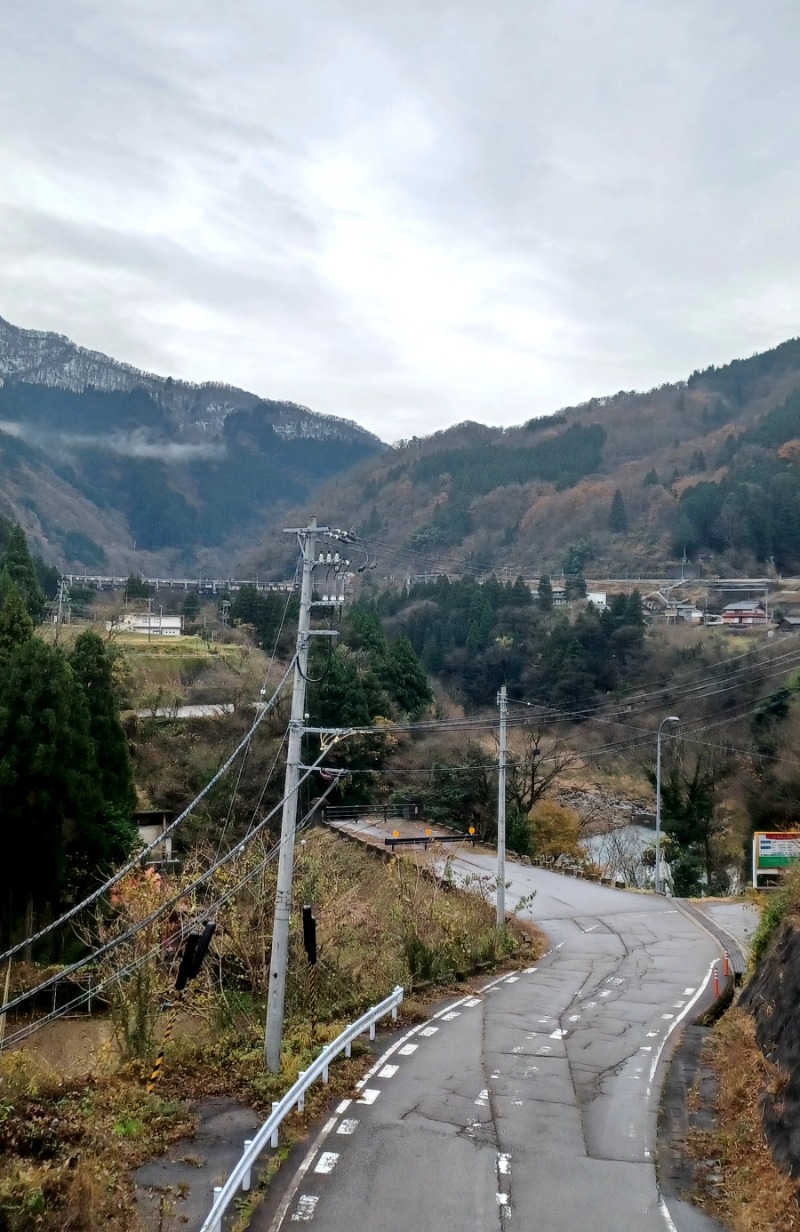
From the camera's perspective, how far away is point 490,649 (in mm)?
69750

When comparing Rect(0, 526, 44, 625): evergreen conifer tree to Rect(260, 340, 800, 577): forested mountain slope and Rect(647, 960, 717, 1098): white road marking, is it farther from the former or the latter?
Rect(260, 340, 800, 577): forested mountain slope

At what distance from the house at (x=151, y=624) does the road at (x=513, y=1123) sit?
48089mm

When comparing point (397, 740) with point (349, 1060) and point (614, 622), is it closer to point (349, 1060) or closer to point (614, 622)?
point (614, 622)

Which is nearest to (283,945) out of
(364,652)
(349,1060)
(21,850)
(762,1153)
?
(349,1060)

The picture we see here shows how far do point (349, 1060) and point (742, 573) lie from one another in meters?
83.5

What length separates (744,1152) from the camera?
29.2 ft

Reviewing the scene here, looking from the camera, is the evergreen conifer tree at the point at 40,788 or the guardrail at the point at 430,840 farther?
the guardrail at the point at 430,840

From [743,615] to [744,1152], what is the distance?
73.3m

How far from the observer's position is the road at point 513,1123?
7973 mm

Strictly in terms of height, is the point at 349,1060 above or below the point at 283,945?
below

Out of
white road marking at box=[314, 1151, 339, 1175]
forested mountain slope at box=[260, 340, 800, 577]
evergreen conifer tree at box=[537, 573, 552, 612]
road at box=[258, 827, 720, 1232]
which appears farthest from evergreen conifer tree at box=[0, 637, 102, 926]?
forested mountain slope at box=[260, 340, 800, 577]

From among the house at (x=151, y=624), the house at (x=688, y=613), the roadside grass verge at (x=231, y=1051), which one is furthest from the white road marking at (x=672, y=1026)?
the house at (x=688, y=613)

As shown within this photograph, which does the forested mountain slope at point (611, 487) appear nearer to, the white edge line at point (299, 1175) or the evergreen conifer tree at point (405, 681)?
the evergreen conifer tree at point (405, 681)

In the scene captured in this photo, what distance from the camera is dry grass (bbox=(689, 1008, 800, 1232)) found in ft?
25.0
